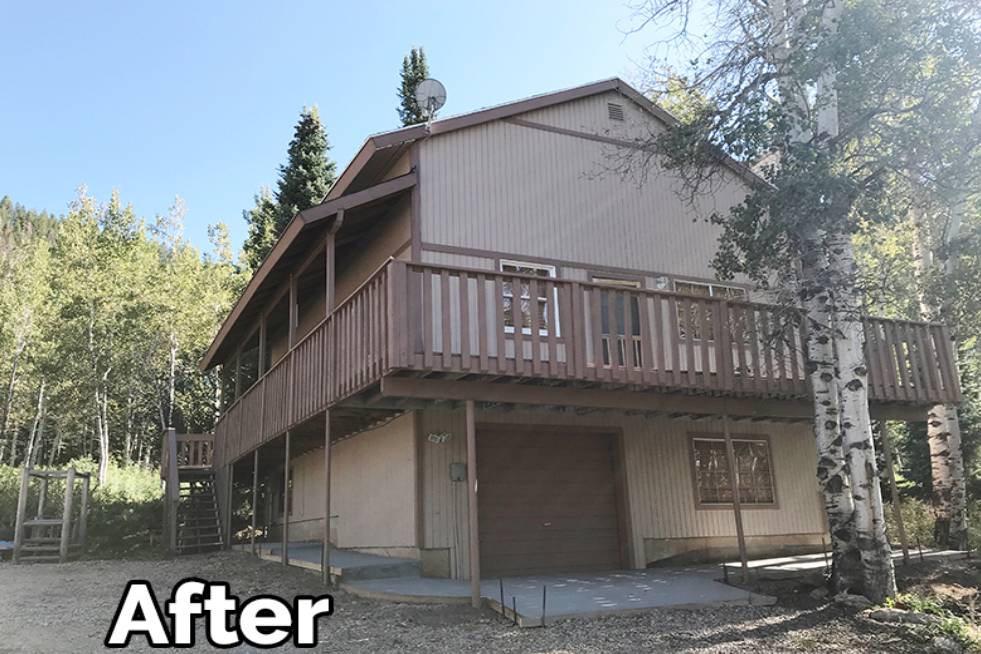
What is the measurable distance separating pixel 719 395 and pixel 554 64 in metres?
6.22

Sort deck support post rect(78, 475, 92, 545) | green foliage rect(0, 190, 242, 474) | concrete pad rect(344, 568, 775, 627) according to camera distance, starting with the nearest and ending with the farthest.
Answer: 1. concrete pad rect(344, 568, 775, 627)
2. deck support post rect(78, 475, 92, 545)
3. green foliage rect(0, 190, 242, 474)

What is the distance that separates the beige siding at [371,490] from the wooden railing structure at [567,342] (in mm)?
1387

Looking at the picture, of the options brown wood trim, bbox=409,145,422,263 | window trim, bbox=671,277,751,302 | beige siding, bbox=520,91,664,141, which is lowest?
window trim, bbox=671,277,751,302

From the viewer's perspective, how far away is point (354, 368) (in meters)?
9.21

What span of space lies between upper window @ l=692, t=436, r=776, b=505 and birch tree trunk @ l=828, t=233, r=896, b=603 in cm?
427

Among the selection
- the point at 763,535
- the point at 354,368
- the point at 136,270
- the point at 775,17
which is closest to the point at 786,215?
the point at 775,17

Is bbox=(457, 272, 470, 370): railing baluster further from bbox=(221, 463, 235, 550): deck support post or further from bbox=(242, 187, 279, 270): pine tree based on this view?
bbox=(242, 187, 279, 270): pine tree

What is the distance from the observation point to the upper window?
12602 millimetres

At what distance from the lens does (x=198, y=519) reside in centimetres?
1841

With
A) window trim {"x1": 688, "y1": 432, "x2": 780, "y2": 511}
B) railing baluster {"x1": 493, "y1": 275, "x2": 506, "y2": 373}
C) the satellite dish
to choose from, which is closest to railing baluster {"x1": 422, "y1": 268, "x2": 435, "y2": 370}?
railing baluster {"x1": 493, "y1": 275, "x2": 506, "y2": 373}

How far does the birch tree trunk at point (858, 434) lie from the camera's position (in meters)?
7.96

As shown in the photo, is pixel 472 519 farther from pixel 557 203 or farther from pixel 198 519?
pixel 198 519

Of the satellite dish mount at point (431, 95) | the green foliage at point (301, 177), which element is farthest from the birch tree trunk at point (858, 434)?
the green foliage at point (301, 177)

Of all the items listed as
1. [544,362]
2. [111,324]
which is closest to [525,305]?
[544,362]
